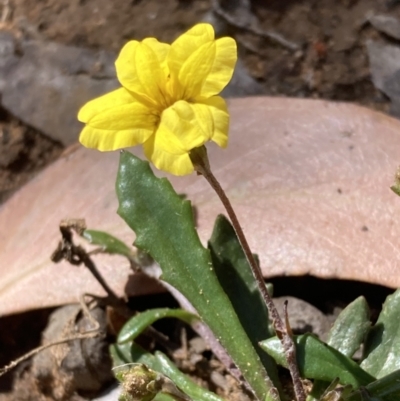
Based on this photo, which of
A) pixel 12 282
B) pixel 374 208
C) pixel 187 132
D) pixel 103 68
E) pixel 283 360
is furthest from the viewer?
pixel 103 68

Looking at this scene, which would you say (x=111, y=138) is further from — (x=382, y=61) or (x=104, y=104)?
(x=382, y=61)

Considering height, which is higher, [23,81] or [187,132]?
[187,132]

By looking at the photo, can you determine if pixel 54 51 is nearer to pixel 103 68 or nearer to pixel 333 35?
pixel 103 68

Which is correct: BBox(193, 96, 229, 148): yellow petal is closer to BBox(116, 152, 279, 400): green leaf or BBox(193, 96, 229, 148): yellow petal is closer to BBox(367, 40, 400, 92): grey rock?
BBox(116, 152, 279, 400): green leaf

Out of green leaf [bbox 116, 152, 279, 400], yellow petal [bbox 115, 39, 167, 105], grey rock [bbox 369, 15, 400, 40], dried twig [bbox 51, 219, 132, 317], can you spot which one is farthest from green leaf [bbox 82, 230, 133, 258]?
grey rock [bbox 369, 15, 400, 40]

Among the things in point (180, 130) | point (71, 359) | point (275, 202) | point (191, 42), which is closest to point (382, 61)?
point (275, 202)

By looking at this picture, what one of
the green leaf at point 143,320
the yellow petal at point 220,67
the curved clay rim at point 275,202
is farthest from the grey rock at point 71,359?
the yellow petal at point 220,67

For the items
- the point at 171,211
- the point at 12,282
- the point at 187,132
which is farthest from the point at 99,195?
the point at 187,132
